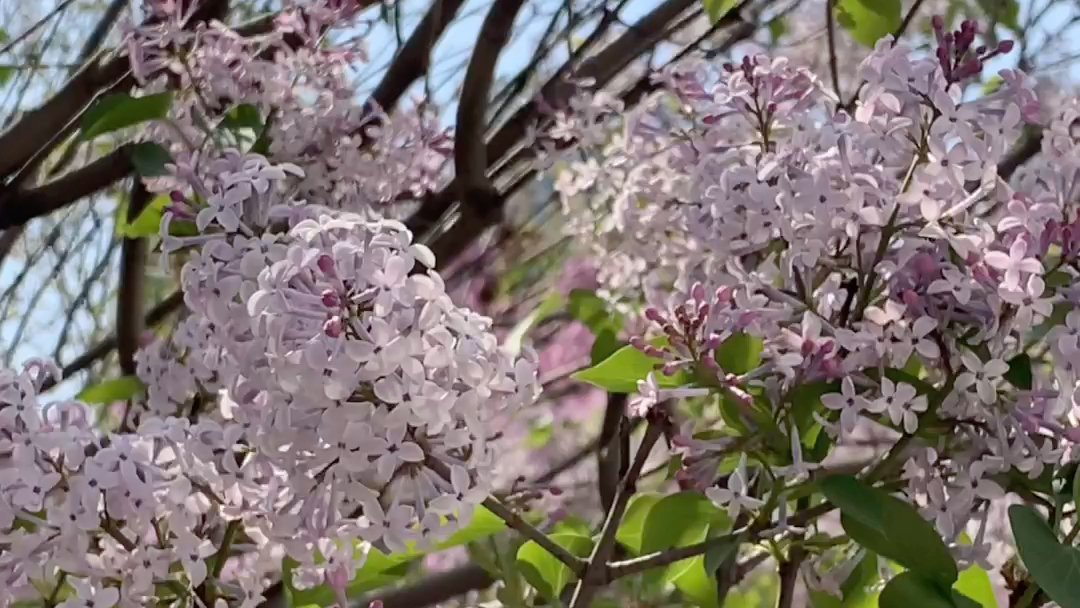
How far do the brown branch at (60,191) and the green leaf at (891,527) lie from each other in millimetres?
514

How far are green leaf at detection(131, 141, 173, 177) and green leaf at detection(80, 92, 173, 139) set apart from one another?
0.05 ft

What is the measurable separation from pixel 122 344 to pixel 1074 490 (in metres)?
0.65

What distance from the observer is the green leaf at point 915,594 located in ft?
1.38

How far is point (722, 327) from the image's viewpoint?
43cm

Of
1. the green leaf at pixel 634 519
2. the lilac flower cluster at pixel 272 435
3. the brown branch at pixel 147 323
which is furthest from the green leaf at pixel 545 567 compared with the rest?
the brown branch at pixel 147 323

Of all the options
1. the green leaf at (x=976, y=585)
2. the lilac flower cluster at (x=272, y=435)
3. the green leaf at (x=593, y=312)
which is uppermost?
the lilac flower cluster at (x=272, y=435)

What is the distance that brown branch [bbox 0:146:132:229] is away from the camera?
74cm

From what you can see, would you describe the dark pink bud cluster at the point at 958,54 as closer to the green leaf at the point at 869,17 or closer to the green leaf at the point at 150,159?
the green leaf at the point at 869,17

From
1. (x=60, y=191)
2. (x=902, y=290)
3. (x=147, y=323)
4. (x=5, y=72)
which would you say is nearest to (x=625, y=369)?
(x=902, y=290)

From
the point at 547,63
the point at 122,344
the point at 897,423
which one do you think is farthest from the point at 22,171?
the point at 897,423

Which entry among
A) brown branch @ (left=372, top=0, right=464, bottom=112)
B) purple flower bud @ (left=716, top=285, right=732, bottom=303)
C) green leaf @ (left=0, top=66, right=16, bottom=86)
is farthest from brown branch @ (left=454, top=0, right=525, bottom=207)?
green leaf @ (left=0, top=66, right=16, bottom=86)

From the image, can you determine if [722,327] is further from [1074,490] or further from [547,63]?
[547,63]

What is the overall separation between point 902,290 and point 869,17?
0.97ft

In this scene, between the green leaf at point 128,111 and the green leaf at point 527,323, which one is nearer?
the green leaf at point 527,323
